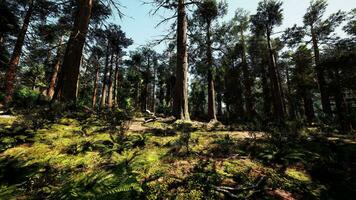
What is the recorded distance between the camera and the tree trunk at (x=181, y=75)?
25.9 ft

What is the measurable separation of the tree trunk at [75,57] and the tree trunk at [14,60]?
5.87 meters

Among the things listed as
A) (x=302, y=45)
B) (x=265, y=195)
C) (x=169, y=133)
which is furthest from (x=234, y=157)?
(x=302, y=45)

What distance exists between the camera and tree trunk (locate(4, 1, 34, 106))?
11.9m

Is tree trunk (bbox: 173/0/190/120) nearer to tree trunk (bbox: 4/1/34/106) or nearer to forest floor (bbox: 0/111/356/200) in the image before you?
forest floor (bbox: 0/111/356/200)

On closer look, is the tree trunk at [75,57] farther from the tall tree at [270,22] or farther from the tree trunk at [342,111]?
the tall tree at [270,22]

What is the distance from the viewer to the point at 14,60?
41.8 feet

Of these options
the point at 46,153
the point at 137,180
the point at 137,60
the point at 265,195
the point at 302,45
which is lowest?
the point at 265,195

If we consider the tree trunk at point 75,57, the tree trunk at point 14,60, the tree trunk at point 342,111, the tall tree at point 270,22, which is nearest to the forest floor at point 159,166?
the tree trunk at point 75,57

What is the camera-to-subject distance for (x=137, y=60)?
30.2 metres

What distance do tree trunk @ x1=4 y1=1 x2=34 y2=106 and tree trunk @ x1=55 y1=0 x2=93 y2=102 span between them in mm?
5875

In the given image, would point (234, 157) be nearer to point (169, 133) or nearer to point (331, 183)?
point (331, 183)

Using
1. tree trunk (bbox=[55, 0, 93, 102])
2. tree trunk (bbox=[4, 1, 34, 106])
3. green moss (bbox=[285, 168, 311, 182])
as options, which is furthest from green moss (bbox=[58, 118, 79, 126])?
tree trunk (bbox=[4, 1, 34, 106])

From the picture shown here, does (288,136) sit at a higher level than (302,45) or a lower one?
lower

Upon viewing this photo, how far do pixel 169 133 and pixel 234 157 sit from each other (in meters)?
2.13
